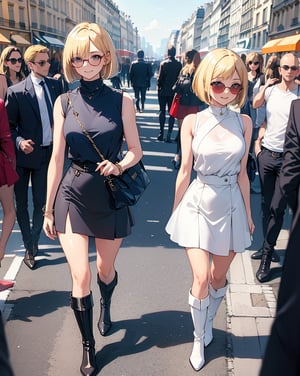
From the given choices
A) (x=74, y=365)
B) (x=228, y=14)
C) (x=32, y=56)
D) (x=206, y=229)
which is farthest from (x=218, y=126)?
(x=228, y=14)

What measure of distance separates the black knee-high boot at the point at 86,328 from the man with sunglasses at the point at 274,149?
6.38ft

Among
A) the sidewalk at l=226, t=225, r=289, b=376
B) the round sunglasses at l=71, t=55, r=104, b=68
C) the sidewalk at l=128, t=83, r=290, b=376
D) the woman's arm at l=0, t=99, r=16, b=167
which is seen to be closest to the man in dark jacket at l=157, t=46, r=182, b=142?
the sidewalk at l=128, t=83, r=290, b=376

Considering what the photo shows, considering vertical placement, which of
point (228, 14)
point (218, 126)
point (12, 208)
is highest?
point (228, 14)

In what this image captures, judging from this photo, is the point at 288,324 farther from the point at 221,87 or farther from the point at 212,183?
the point at 221,87

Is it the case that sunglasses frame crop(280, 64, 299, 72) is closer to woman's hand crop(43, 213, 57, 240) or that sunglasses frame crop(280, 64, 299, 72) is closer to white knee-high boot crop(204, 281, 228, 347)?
white knee-high boot crop(204, 281, 228, 347)

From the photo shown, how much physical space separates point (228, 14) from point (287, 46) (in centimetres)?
8404

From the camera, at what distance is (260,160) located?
4.18 metres

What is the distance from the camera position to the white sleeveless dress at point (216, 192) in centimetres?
277

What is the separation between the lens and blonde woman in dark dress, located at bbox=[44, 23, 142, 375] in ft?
8.78

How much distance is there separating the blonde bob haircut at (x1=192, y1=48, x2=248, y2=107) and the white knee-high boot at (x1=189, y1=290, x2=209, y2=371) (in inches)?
54.8

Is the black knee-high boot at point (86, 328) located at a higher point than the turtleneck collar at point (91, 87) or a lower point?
lower

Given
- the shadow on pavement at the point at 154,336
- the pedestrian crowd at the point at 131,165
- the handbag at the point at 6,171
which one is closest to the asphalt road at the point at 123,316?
the shadow on pavement at the point at 154,336

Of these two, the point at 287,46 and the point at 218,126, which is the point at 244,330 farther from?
the point at 287,46

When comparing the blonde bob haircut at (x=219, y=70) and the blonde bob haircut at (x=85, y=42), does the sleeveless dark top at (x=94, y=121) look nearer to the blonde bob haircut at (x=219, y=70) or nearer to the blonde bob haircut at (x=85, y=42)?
the blonde bob haircut at (x=85, y=42)
